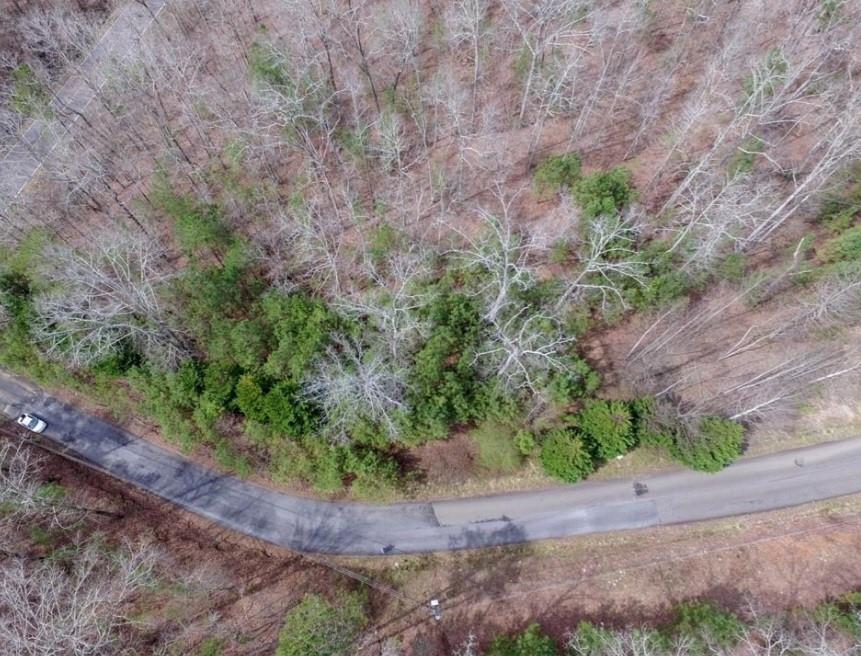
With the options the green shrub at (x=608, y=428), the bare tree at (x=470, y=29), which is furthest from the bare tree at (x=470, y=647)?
the bare tree at (x=470, y=29)

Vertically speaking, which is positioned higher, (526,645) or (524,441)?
(524,441)

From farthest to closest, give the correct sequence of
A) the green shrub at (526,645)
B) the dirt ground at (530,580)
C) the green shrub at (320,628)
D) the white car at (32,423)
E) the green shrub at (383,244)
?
the white car at (32,423)
the green shrub at (383,244)
the dirt ground at (530,580)
the green shrub at (526,645)
the green shrub at (320,628)

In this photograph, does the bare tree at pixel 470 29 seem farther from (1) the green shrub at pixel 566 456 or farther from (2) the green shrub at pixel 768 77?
(1) the green shrub at pixel 566 456

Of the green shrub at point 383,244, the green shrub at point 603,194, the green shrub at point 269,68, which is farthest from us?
the green shrub at point 269,68

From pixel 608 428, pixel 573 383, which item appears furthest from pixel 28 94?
pixel 608 428

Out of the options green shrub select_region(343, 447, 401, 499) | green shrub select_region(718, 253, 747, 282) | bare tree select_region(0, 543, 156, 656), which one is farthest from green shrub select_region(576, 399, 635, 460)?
bare tree select_region(0, 543, 156, 656)

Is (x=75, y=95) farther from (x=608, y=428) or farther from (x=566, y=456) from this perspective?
(x=608, y=428)

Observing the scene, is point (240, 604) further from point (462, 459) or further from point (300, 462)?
point (462, 459)
